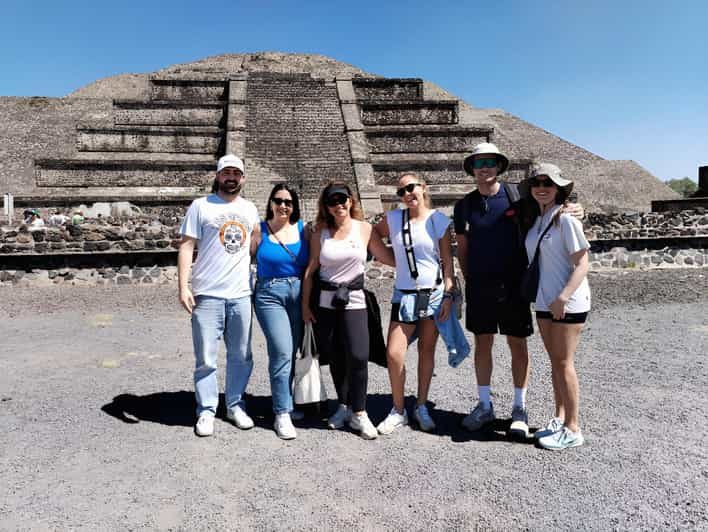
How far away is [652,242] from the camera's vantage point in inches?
417

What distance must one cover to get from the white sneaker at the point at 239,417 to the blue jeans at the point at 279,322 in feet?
0.71

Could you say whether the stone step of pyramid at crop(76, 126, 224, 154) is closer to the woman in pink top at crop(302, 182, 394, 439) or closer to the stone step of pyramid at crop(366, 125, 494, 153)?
the stone step of pyramid at crop(366, 125, 494, 153)

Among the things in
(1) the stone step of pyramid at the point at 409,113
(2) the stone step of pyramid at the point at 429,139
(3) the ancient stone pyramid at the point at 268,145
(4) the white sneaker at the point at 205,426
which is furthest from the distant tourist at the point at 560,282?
(1) the stone step of pyramid at the point at 409,113

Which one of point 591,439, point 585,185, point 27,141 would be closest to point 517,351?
point 591,439

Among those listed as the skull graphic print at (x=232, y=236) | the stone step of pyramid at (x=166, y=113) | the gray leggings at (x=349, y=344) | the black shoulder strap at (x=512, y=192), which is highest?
the stone step of pyramid at (x=166, y=113)

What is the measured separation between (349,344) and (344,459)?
0.68m

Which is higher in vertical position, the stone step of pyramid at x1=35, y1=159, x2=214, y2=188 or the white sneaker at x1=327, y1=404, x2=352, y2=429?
the stone step of pyramid at x1=35, y1=159, x2=214, y2=188

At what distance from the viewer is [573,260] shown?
2906 millimetres

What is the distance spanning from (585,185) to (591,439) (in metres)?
21.2

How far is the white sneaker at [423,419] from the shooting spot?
11.1ft

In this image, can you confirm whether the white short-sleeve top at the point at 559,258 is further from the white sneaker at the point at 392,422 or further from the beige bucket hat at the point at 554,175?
the white sneaker at the point at 392,422

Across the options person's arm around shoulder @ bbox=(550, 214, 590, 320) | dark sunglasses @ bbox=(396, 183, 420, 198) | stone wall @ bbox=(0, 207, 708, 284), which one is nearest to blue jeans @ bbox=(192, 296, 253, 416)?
dark sunglasses @ bbox=(396, 183, 420, 198)

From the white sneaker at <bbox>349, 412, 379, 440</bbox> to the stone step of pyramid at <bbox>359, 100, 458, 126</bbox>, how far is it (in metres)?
16.5

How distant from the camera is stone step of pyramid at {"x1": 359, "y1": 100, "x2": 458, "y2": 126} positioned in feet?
61.0
